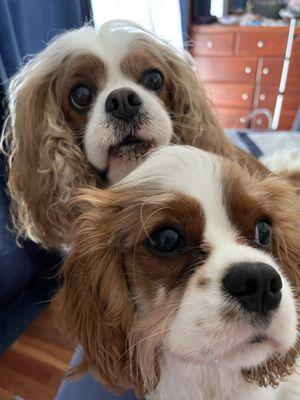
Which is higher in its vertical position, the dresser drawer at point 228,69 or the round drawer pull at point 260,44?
the round drawer pull at point 260,44

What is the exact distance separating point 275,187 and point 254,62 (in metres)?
2.41

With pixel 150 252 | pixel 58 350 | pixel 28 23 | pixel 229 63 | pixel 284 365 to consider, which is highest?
pixel 28 23

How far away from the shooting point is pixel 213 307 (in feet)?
1.72

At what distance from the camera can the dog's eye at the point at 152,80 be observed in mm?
1079

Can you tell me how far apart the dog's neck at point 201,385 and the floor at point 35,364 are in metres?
0.78

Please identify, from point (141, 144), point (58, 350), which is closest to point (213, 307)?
point (141, 144)

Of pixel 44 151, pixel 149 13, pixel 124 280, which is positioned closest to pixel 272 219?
pixel 124 280

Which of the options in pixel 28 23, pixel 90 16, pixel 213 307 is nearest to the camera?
pixel 213 307

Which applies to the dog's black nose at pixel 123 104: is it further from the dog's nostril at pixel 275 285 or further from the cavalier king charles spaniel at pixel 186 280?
the dog's nostril at pixel 275 285

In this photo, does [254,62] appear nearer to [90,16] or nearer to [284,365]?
[90,16]

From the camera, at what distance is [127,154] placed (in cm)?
98

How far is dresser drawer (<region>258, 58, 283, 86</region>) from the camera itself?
2.83 m

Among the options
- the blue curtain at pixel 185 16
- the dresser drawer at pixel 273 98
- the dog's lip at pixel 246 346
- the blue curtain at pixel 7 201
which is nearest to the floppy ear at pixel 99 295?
the dog's lip at pixel 246 346

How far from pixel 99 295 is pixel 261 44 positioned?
8.45 ft
